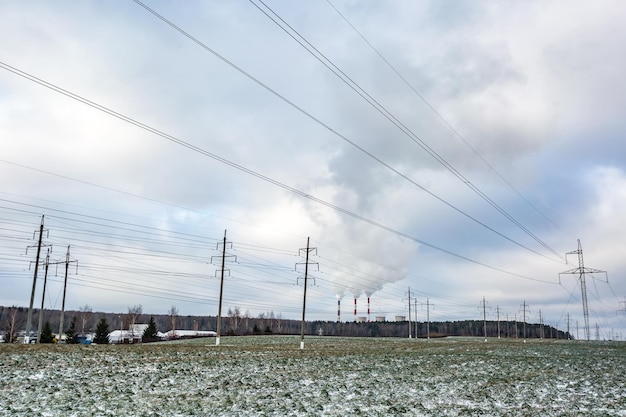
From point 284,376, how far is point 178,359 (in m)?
10.7

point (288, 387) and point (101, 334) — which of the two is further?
point (101, 334)

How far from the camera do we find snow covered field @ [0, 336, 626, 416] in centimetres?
2297

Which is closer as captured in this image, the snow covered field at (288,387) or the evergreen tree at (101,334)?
the snow covered field at (288,387)

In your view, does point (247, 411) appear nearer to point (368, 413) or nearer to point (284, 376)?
point (368, 413)

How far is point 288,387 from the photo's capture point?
27750 mm

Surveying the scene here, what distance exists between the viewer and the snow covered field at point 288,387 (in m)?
23.0

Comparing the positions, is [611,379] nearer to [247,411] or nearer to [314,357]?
[314,357]

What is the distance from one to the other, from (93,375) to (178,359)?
9.50m

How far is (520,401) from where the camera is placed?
25859 millimetres

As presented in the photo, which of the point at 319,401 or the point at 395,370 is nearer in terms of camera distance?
the point at 319,401

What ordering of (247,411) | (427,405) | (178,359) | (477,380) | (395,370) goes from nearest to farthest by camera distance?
(247,411) → (427,405) → (477,380) → (395,370) → (178,359)

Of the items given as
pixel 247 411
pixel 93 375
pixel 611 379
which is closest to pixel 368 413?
pixel 247 411

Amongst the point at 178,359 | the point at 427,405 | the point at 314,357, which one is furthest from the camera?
the point at 314,357

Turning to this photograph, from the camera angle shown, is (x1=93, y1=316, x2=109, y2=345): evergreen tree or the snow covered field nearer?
the snow covered field
